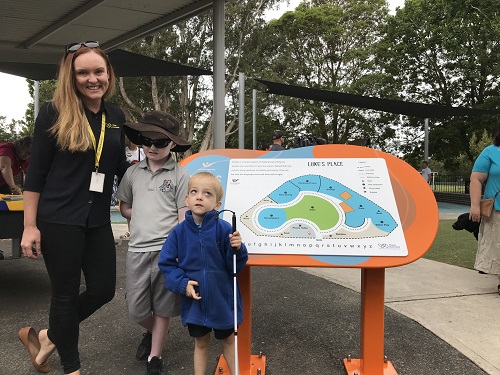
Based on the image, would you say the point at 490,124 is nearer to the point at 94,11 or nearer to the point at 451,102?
the point at 451,102

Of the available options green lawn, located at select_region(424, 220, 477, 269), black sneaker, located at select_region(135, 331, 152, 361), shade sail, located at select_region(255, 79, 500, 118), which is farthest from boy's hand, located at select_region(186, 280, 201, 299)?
shade sail, located at select_region(255, 79, 500, 118)

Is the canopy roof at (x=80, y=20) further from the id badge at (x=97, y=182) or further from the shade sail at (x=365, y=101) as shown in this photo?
the id badge at (x=97, y=182)

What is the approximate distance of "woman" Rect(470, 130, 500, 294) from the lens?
12.4 feet

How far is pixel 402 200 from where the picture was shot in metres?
2.34

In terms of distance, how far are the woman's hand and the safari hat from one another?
71 centimetres

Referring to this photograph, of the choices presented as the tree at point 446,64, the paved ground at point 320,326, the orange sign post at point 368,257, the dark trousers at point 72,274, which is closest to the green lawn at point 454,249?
the paved ground at point 320,326

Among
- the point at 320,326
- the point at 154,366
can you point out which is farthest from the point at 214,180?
the point at 320,326

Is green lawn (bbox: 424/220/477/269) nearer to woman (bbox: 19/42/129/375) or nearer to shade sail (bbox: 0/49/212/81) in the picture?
woman (bbox: 19/42/129/375)

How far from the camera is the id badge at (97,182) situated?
81.4 inches

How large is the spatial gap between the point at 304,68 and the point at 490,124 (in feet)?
35.5

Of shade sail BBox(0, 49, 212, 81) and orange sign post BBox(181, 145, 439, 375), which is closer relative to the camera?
orange sign post BBox(181, 145, 439, 375)

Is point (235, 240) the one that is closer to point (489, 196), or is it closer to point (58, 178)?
point (58, 178)

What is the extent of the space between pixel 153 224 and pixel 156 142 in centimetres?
46

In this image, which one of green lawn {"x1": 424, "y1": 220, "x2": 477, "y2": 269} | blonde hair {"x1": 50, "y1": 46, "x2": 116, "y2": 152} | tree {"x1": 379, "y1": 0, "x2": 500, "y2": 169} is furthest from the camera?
tree {"x1": 379, "y1": 0, "x2": 500, "y2": 169}
